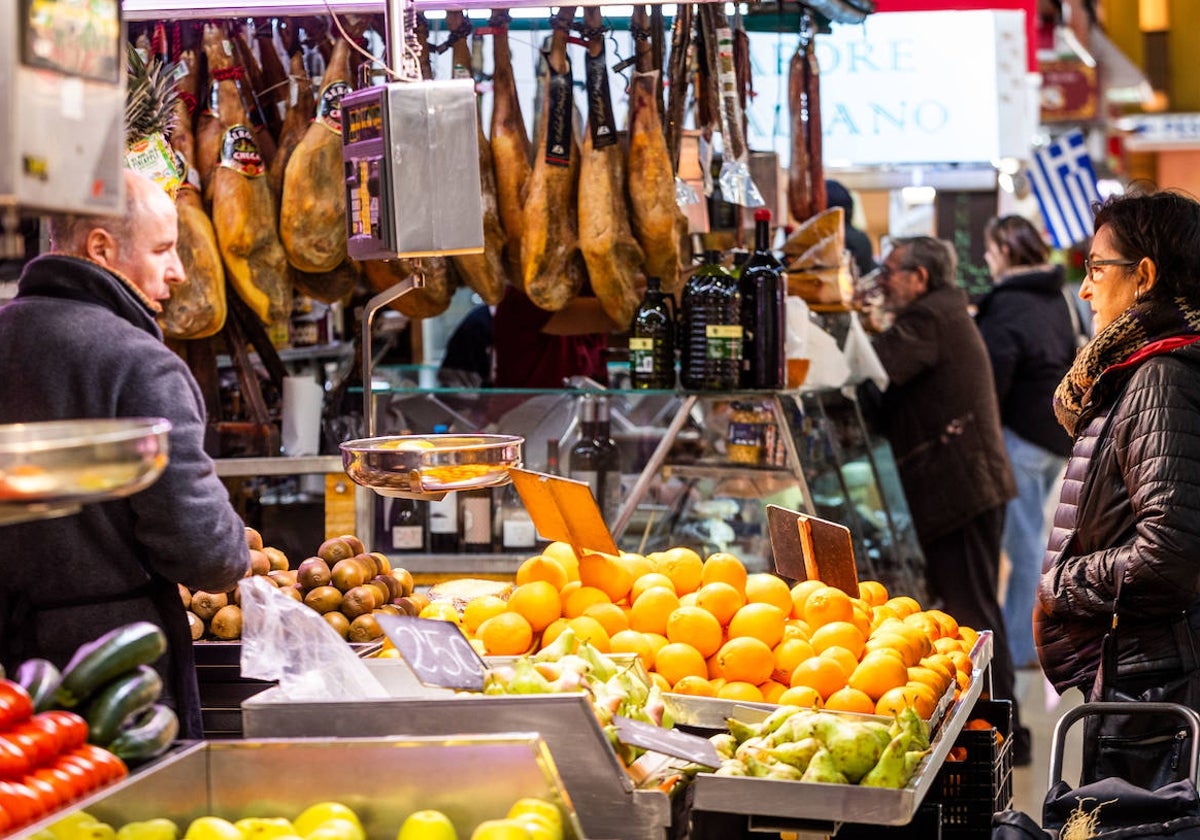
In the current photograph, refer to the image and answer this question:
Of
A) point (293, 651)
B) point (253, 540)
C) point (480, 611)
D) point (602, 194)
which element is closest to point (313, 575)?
point (253, 540)

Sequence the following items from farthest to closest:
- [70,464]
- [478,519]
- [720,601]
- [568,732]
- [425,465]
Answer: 1. [478,519]
2. [720,601]
3. [425,465]
4. [568,732]
5. [70,464]

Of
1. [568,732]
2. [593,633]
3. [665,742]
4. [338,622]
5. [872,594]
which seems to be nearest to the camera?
[568,732]

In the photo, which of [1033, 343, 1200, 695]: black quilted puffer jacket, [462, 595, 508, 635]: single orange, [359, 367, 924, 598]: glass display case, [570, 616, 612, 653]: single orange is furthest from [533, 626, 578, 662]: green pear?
[359, 367, 924, 598]: glass display case

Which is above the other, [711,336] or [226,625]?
[711,336]

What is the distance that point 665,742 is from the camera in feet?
8.14

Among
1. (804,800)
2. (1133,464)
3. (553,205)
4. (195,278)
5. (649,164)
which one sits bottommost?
(804,800)

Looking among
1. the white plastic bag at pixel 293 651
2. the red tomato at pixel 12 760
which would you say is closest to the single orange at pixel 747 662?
the white plastic bag at pixel 293 651

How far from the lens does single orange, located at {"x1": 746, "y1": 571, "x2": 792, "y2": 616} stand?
133 inches

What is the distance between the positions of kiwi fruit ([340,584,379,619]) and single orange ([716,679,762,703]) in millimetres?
1005

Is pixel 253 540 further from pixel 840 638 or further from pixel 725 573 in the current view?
pixel 840 638

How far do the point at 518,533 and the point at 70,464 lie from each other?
3.66 m

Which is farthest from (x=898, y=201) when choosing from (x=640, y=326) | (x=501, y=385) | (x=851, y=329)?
(x=640, y=326)

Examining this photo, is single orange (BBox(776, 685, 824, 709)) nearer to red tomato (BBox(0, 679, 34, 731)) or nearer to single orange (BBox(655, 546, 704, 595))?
single orange (BBox(655, 546, 704, 595))

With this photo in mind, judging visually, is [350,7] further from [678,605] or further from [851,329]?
[851,329]
